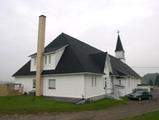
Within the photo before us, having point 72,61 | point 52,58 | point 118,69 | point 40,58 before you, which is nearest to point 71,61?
point 72,61

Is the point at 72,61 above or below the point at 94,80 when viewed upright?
above

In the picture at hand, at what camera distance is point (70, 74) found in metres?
24.1

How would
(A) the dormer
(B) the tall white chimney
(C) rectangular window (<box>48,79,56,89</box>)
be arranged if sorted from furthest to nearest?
(B) the tall white chimney < (A) the dormer < (C) rectangular window (<box>48,79,56,89</box>)

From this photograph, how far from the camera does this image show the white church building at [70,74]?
78.7 ft

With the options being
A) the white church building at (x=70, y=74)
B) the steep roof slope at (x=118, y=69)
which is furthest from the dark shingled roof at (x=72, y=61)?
the steep roof slope at (x=118, y=69)

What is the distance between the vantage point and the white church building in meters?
24.0

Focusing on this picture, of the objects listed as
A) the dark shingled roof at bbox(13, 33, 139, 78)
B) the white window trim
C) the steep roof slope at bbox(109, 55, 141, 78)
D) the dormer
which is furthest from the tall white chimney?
the steep roof slope at bbox(109, 55, 141, 78)

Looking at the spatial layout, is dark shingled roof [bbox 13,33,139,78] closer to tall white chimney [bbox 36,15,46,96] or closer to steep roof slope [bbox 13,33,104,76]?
steep roof slope [bbox 13,33,104,76]

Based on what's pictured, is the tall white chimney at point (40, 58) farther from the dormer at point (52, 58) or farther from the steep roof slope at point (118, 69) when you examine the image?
the steep roof slope at point (118, 69)

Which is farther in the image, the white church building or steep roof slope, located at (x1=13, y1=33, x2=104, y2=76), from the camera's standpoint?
steep roof slope, located at (x1=13, y1=33, x2=104, y2=76)

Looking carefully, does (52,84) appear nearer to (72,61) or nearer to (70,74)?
(70,74)

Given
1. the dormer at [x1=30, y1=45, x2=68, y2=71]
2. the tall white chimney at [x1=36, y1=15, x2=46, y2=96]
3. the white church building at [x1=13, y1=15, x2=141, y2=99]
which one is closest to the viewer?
the white church building at [x1=13, y1=15, x2=141, y2=99]

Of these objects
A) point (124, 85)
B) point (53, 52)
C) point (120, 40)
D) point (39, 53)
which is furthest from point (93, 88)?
point (120, 40)

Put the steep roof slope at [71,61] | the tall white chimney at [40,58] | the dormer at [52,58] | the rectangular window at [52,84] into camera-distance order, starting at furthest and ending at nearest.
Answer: the tall white chimney at [40,58], the dormer at [52,58], the rectangular window at [52,84], the steep roof slope at [71,61]
